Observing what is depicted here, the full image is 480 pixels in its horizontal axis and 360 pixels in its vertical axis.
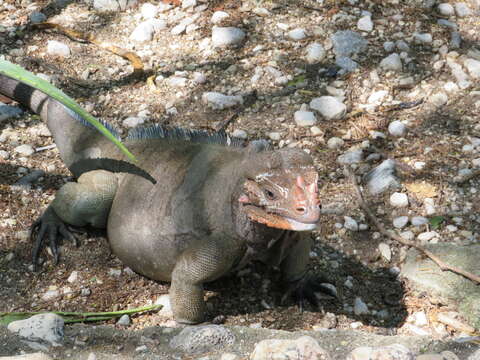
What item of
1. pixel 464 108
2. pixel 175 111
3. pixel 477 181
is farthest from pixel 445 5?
pixel 175 111

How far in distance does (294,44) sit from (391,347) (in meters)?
3.40

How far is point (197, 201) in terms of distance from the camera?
3564 mm

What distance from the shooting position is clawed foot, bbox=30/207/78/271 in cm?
400

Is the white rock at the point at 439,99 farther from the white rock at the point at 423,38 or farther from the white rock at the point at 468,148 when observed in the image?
the white rock at the point at 423,38

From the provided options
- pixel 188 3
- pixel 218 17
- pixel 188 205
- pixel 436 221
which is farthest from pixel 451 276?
Answer: pixel 188 3

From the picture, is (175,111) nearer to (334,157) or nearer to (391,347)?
(334,157)

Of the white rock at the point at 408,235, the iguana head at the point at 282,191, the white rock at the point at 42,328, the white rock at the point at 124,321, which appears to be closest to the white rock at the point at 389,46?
the white rock at the point at 408,235

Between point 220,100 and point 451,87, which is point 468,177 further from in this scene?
point 220,100

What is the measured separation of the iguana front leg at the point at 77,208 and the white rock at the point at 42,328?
1070 millimetres

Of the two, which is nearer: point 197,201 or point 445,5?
point 197,201

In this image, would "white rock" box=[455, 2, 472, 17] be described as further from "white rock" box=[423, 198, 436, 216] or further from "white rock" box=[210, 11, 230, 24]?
"white rock" box=[423, 198, 436, 216]

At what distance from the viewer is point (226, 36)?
555 centimetres

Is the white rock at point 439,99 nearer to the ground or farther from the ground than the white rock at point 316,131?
farther from the ground

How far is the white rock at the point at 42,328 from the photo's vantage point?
2.84m
